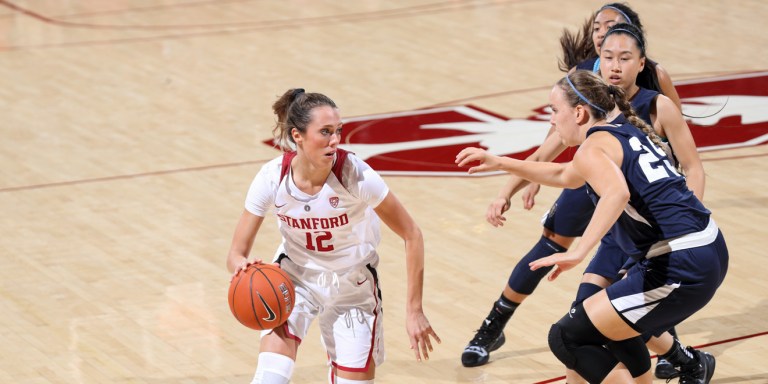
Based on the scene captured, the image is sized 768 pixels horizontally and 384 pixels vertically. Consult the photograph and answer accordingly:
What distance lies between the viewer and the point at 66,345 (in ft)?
22.7

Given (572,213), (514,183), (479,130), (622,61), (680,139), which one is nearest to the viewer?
(680,139)

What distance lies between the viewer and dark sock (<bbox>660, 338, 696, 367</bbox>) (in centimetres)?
597

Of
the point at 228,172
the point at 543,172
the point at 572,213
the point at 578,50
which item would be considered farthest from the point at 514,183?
the point at 228,172

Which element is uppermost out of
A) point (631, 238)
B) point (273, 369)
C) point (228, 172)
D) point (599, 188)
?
point (599, 188)

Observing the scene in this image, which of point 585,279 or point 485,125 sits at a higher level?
point 585,279

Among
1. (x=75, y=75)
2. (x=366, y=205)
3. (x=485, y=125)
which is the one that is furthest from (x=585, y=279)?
(x=75, y=75)

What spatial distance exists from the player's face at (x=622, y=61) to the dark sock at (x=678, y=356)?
1.22 m

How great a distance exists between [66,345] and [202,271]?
4.13ft

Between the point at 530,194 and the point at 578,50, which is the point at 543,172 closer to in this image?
the point at 530,194

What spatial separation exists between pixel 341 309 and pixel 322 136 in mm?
805

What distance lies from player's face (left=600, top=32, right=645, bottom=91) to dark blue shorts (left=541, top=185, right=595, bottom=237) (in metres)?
0.64

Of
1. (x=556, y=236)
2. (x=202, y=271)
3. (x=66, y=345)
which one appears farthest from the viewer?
(x=202, y=271)

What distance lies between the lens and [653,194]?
198 inches

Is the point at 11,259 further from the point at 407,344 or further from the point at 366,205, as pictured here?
the point at 366,205
